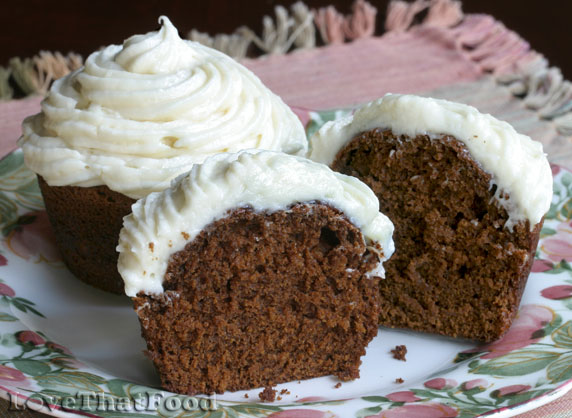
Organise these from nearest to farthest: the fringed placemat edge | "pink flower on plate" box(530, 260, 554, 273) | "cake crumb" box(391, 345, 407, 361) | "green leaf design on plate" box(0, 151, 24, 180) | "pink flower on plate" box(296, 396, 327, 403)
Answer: "pink flower on plate" box(296, 396, 327, 403)
"cake crumb" box(391, 345, 407, 361)
"pink flower on plate" box(530, 260, 554, 273)
"green leaf design on plate" box(0, 151, 24, 180)
the fringed placemat edge

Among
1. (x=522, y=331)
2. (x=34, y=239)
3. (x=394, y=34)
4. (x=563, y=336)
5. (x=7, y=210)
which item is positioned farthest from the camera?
(x=394, y=34)

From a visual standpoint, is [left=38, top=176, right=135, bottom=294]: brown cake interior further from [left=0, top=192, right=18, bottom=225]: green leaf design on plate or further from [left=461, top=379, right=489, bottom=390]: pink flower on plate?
[left=461, top=379, right=489, bottom=390]: pink flower on plate

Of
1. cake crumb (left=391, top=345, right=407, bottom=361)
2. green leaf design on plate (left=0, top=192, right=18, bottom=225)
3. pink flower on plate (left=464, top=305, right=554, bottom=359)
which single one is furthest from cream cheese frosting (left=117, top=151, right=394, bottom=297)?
green leaf design on plate (left=0, top=192, right=18, bottom=225)

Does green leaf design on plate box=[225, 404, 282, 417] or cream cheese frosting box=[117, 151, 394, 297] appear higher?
cream cheese frosting box=[117, 151, 394, 297]

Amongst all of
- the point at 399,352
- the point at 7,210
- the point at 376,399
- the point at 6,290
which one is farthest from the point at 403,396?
the point at 7,210

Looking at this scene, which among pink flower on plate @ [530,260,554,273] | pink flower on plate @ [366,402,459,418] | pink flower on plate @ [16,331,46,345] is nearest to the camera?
pink flower on plate @ [366,402,459,418]

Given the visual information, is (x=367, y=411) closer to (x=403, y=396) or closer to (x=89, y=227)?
(x=403, y=396)

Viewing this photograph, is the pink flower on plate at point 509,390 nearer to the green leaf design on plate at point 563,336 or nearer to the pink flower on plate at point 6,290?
the green leaf design on plate at point 563,336
